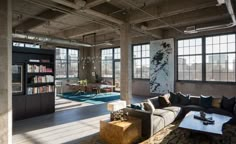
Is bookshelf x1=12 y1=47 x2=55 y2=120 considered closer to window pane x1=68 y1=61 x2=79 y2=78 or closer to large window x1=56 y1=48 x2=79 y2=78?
large window x1=56 y1=48 x2=79 y2=78

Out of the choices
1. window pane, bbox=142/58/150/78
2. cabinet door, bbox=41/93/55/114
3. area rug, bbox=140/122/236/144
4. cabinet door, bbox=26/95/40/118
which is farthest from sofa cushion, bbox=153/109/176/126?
window pane, bbox=142/58/150/78

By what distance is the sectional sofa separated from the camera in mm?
4535

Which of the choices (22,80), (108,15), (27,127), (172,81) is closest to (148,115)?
(27,127)

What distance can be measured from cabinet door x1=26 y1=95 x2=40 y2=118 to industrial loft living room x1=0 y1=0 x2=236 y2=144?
0.04 meters

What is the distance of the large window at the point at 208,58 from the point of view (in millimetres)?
8578

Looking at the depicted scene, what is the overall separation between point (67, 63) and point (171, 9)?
9.40 meters

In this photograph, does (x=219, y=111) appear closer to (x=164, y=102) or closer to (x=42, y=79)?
(x=164, y=102)

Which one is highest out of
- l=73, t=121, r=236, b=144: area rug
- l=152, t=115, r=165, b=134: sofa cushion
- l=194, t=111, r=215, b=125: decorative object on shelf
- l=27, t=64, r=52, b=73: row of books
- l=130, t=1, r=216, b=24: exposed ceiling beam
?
l=130, t=1, r=216, b=24: exposed ceiling beam

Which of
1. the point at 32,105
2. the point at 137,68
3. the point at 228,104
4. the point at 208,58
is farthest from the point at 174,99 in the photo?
the point at 137,68

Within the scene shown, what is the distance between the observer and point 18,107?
6133 millimetres

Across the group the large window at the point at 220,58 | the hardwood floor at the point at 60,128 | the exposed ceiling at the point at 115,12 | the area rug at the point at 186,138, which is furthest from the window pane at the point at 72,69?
the area rug at the point at 186,138

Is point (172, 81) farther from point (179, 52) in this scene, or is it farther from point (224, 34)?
point (224, 34)

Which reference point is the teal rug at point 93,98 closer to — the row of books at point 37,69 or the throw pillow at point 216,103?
the row of books at point 37,69

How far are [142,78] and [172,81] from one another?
227cm
